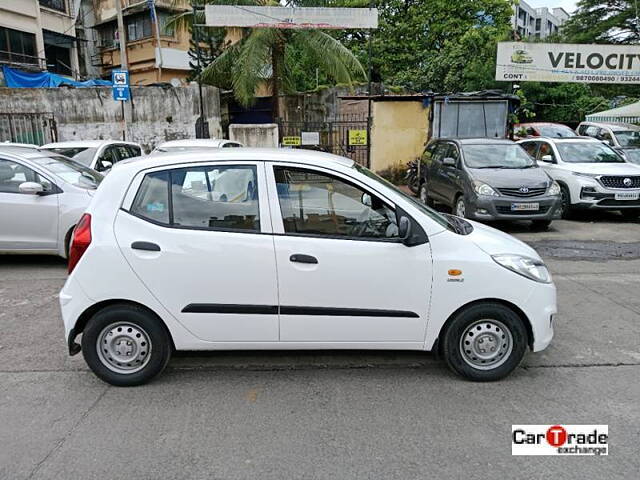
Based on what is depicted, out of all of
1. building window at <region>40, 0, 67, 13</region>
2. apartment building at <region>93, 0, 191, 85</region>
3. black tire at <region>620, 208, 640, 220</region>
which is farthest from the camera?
apartment building at <region>93, 0, 191, 85</region>

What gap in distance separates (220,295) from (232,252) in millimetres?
322

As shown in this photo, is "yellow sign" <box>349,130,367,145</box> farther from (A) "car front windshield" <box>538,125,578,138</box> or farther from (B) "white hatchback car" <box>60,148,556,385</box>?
(B) "white hatchback car" <box>60,148,556,385</box>

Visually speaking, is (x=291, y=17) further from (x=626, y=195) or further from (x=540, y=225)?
(x=626, y=195)

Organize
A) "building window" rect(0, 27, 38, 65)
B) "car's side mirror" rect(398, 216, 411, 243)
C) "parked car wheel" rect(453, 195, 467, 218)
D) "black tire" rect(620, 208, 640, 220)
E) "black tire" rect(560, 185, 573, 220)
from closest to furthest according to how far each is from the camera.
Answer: "car's side mirror" rect(398, 216, 411, 243) → "parked car wheel" rect(453, 195, 467, 218) → "black tire" rect(560, 185, 573, 220) → "black tire" rect(620, 208, 640, 220) → "building window" rect(0, 27, 38, 65)

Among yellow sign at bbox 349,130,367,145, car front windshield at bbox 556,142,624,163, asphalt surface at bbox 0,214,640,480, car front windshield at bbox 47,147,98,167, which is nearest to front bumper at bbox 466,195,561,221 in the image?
car front windshield at bbox 556,142,624,163

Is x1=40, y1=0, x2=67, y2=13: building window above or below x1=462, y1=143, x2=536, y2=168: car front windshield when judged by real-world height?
above

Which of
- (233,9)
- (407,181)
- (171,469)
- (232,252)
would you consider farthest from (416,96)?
(171,469)

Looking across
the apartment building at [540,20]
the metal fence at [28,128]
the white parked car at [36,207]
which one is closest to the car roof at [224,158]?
the white parked car at [36,207]

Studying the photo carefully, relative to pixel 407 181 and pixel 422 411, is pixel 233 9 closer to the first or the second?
pixel 407 181

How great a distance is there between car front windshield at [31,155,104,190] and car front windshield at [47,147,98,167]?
2.00 meters

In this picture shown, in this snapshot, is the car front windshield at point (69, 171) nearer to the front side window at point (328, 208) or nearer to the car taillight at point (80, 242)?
the car taillight at point (80, 242)

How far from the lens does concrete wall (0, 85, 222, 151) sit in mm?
17141

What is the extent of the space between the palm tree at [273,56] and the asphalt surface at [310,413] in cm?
1322

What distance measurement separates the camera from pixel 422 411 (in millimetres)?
3455
